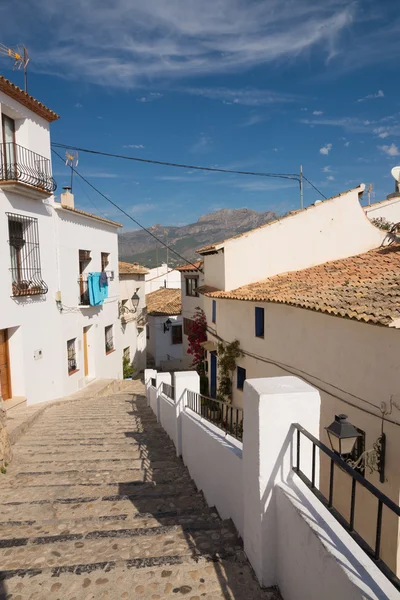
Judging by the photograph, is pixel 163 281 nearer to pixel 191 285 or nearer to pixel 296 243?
pixel 191 285

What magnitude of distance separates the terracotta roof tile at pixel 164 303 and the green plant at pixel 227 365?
15.7 m

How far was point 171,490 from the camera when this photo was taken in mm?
5914

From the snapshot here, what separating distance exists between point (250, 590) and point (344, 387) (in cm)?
455

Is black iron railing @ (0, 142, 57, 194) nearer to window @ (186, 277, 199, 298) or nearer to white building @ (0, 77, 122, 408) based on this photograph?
white building @ (0, 77, 122, 408)

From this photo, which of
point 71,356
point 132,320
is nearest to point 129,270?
point 132,320

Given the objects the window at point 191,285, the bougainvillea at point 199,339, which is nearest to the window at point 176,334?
the window at point 191,285

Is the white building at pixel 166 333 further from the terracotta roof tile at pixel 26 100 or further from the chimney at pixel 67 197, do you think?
the terracotta roof tile at pixel 26 100

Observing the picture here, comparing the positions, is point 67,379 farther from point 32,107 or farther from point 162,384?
point 32,107

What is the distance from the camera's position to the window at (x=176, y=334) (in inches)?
1172

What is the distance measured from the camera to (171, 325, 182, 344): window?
29766 mm

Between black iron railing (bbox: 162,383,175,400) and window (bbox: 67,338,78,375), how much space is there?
6607 millimetres

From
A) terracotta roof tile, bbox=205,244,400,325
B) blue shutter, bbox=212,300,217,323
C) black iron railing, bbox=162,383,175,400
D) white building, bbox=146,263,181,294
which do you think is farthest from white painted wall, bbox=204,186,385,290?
white building, bbox=146,263,181,294

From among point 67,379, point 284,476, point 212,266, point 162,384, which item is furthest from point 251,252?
point 284,476

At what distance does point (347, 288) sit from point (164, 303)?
2311 centimetres
